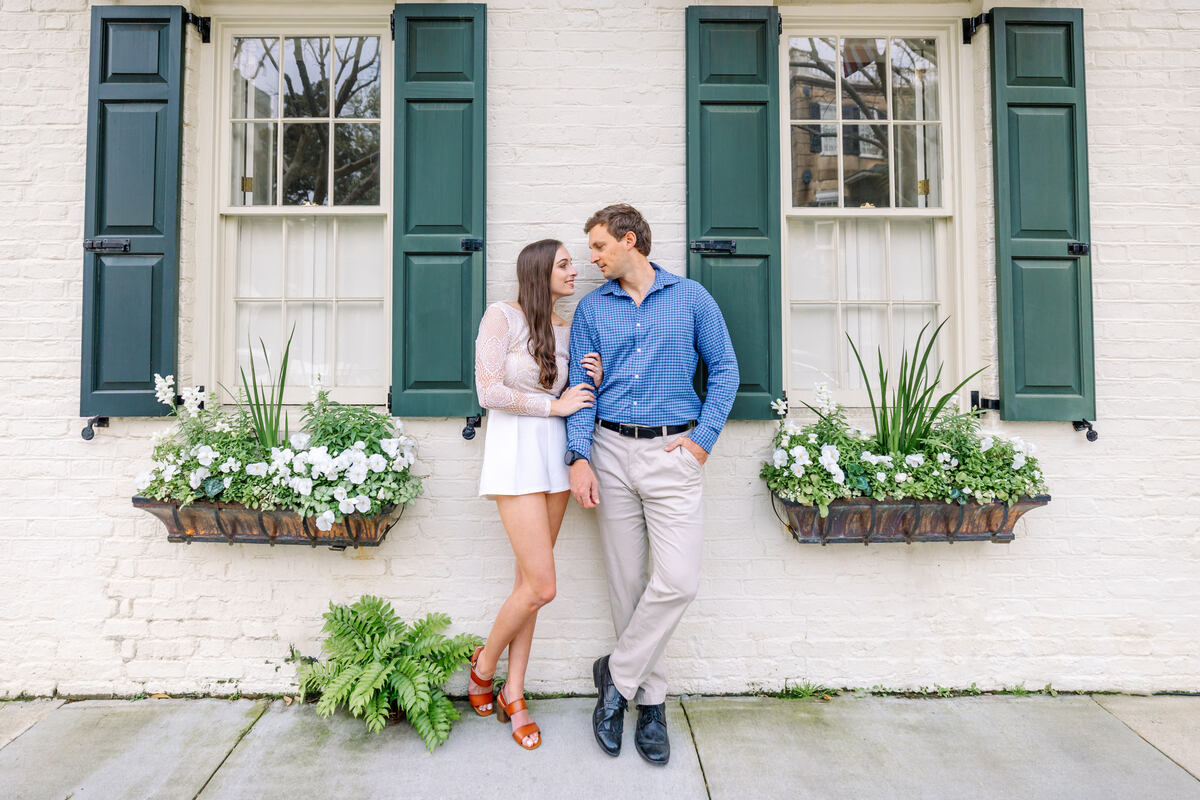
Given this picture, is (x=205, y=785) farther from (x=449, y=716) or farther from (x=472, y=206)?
(x=472, y=206)

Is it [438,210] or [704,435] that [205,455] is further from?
[704,435]

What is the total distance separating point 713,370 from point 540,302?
2.32 feet

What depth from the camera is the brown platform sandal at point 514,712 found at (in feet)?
8.14

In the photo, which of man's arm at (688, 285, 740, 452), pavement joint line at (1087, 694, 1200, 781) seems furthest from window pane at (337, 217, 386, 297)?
pavement joint line at (1087, 694, 1200, 781)

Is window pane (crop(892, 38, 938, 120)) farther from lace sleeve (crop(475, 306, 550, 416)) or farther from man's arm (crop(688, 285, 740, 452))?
lace sleeve (crop(475, 306, 550, 416))

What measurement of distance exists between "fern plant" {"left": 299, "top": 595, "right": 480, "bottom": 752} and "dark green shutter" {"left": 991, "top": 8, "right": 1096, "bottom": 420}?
2577mm

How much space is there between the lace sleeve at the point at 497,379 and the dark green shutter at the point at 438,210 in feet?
1.24

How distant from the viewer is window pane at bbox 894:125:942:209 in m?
3.10

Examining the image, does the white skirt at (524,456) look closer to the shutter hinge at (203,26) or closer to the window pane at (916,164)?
the window pane at (916,164)

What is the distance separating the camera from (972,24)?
2969 mm

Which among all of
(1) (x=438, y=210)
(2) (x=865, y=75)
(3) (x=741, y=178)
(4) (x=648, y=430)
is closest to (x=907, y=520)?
(4) (x=648, y=430)

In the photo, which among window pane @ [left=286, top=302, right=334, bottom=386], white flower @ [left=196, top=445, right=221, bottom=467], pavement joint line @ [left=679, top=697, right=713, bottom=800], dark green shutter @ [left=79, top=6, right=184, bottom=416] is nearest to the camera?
pavement joint line @ [left=679, top=697, right=713, bottom=800]

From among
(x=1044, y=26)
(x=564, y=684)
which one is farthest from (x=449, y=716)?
(x=1044, y=26)

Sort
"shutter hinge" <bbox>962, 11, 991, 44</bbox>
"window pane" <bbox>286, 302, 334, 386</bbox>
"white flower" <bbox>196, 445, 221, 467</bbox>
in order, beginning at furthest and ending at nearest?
"window pane" <bbox>286, 302, 334, 386</bbox>, "shutter hinge" <bbox>962, 11, 991, 44</bbox>, "white flower" <bbox>196, 445, 221, 467</bbox>
